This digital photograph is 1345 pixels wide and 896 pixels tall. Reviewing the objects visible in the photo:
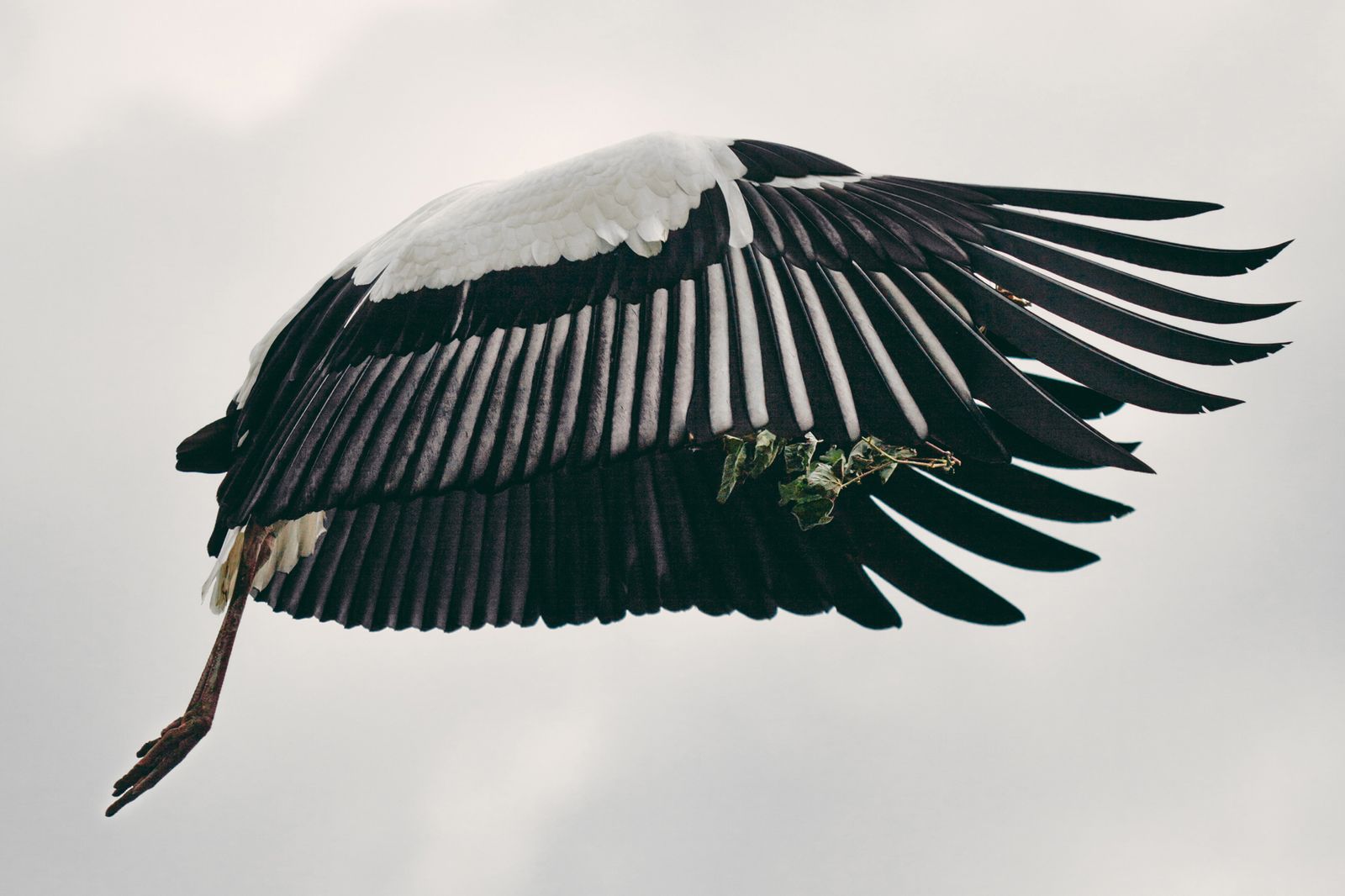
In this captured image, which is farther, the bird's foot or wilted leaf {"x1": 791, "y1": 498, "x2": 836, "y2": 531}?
the bird's foot

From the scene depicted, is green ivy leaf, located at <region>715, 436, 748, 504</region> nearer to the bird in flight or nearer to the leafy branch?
the leafy branch

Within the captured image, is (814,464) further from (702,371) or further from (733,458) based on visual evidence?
(702,371)

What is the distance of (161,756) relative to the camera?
652 centimetres

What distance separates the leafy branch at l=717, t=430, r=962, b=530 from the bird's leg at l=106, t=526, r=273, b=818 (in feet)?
8.98

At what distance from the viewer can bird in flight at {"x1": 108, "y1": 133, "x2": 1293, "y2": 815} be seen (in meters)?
4.94

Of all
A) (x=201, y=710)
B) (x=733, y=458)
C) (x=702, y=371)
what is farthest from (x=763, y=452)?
(x=201, y=710)

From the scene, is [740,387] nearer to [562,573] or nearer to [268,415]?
[562,573]

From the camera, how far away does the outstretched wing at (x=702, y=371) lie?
4926 mm

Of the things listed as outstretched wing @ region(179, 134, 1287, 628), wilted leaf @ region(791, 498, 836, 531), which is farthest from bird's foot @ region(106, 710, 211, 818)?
wilted leaf @ region(791, 498, 836, 531)

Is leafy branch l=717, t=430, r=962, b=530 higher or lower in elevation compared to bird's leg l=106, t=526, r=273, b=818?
higher

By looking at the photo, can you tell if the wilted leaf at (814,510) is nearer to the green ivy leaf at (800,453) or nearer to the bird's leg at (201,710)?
the green ivy leaf at (800,453)

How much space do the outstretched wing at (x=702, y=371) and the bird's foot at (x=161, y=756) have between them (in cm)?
113

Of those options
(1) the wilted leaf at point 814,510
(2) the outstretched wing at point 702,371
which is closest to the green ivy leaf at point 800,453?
(1) the wilted leaf at point 814,510

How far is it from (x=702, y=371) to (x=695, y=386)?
70mm
